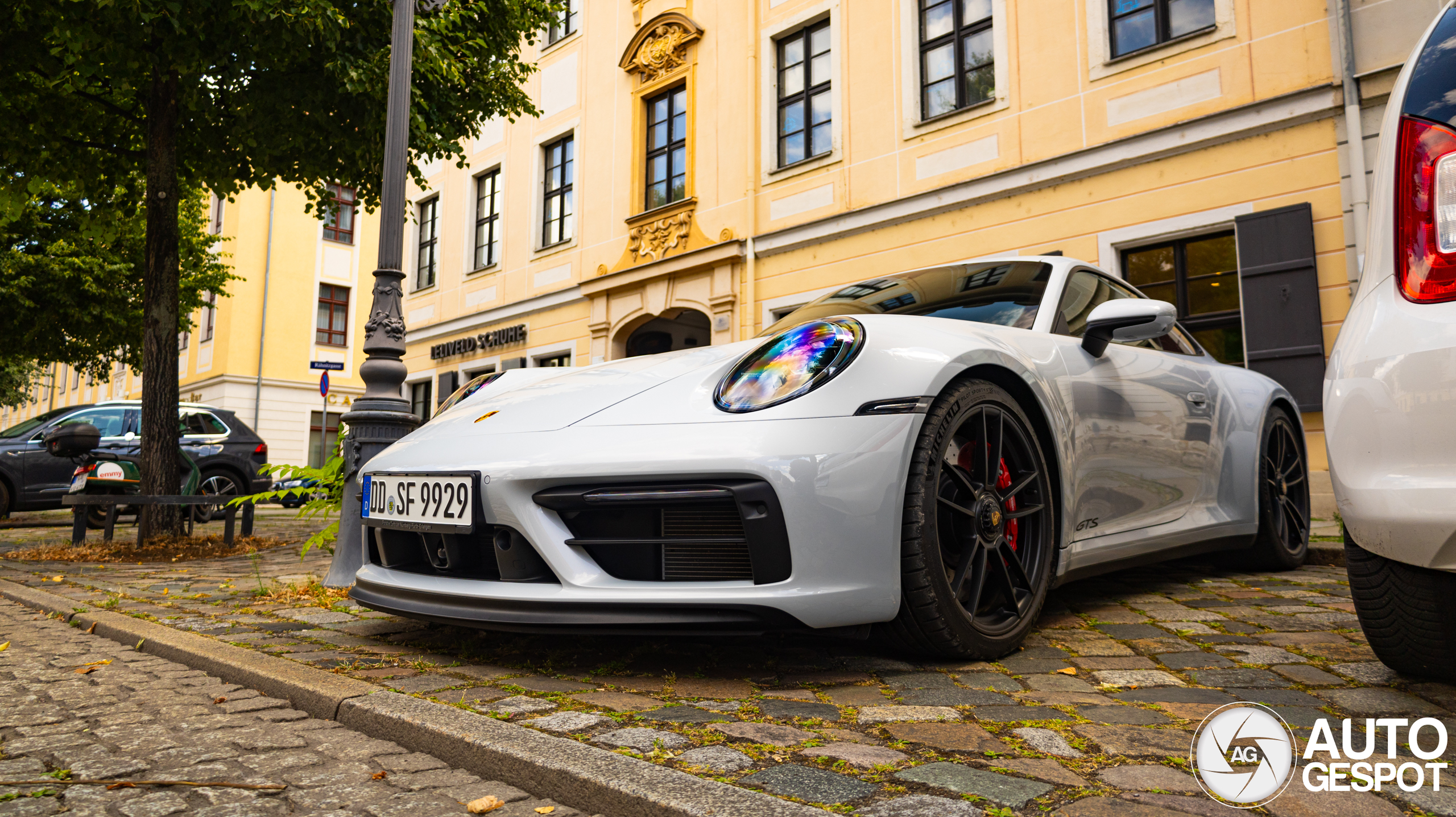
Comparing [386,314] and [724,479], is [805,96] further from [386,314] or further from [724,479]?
[724,479]

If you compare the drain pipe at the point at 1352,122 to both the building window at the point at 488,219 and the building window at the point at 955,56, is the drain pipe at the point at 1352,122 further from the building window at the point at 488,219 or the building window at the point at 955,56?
the building window at the point at 488,219

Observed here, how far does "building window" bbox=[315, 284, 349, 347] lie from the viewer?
96.0 feet

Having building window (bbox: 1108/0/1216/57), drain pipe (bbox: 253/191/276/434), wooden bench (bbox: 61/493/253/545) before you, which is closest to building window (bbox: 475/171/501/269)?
wooden bench (bbox: 61/493/253/545)

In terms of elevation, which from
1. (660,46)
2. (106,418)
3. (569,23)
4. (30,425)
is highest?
(569,23)

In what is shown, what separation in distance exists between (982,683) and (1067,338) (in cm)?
Answer: 138

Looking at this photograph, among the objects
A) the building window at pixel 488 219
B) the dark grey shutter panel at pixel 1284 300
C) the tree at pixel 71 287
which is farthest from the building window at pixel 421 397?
the dark grey shutter panel at pixel 1284 300

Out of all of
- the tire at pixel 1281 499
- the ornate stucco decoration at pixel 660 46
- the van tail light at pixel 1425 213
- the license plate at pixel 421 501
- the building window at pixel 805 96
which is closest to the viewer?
the van tail light at pixel 1425 213

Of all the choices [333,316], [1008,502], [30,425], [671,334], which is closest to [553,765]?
[1008,502]

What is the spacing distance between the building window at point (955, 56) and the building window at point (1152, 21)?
126 cm

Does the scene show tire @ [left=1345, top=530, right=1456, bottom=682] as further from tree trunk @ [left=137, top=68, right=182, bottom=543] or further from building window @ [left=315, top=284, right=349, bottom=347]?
building window @ [left=315, top=284, right=349, bottom=347]

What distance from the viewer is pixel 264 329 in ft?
90.0

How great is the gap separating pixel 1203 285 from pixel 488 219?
41.4 feet

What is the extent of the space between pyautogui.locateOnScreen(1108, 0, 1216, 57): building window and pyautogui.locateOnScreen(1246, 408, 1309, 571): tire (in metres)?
5.43

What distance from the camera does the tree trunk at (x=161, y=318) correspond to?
22.8 ft
